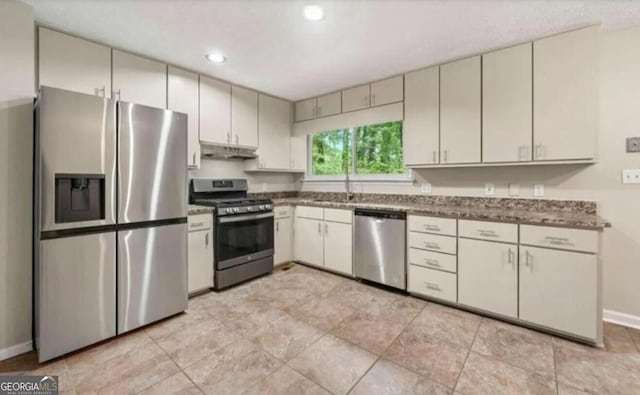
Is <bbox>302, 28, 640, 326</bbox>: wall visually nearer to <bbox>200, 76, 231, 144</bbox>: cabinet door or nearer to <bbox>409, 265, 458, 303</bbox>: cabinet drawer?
<bbox>409, 265, 458, 303</bbox>: cabinet drawer

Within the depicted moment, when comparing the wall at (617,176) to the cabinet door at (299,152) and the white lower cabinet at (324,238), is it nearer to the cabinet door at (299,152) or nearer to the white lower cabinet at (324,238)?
the white lower cabinet at (324,238)

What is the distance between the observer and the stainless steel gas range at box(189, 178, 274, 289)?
3.01m

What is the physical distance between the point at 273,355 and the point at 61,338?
1.39 metres

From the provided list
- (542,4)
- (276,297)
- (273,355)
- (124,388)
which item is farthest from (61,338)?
(542,4)

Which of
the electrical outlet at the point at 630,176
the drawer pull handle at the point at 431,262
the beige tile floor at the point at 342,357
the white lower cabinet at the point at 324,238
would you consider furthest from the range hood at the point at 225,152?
the electrical outlet at the point at 630,176

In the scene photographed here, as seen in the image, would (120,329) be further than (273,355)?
Yes

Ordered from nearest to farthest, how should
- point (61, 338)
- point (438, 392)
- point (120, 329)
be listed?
1. point (438, 392)
2. point (61, 338)
3. point (120, 329)

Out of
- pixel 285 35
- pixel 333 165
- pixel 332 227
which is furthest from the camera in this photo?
pixel 333 165

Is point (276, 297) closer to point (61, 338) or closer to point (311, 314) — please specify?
point (311, 314)

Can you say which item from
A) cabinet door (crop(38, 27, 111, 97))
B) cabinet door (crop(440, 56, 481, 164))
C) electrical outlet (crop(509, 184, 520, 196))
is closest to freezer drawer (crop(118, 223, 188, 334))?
cabinet door (crop(38, 27, 111, 97))

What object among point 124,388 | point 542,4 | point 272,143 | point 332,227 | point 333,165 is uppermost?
point 542,4

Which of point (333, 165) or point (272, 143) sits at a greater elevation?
point (272, 143)

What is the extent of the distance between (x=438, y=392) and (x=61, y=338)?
237 cm

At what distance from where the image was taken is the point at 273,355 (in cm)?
193
